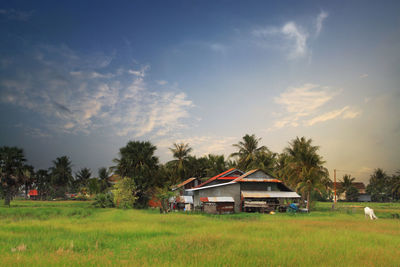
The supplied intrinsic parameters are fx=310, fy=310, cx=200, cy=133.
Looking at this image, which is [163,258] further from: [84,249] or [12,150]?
[12,150]

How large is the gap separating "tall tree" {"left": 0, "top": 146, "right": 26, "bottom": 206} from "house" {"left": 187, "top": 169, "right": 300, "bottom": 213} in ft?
101

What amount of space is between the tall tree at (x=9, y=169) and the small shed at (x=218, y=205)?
31.2 metres

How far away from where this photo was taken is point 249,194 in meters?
38.2

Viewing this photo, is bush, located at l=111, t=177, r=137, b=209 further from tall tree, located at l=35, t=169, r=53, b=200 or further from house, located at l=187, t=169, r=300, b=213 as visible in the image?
tall tree, located at l=35, t=169, r=53, b=200

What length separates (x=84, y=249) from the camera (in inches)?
464

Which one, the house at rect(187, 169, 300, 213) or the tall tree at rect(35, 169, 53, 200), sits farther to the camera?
the tall tree at rect(35, 169, 53, 200)

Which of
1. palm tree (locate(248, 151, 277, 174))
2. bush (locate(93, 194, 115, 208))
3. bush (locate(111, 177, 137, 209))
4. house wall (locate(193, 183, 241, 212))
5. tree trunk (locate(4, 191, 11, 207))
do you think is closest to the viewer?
house wall (locate(193, 183, 241, 212))

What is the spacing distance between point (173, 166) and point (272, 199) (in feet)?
95.1

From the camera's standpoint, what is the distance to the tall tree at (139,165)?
4869cm

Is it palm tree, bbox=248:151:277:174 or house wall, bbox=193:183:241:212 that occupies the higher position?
palm tree, bbox=248:151:277:174

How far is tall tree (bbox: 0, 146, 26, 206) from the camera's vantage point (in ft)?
158

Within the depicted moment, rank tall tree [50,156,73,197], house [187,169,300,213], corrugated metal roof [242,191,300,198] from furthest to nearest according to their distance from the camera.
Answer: tall tree [50,156,73,197]
corrugated metal roof [242,191,300,198]
house [187,169,300,213]

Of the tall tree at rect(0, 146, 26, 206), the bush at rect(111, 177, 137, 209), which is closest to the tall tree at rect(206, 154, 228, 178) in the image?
the bush at rect(111, 177, 137, 209)

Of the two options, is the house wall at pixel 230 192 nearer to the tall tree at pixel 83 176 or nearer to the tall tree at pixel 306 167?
the tall tree at pixel 306 167
